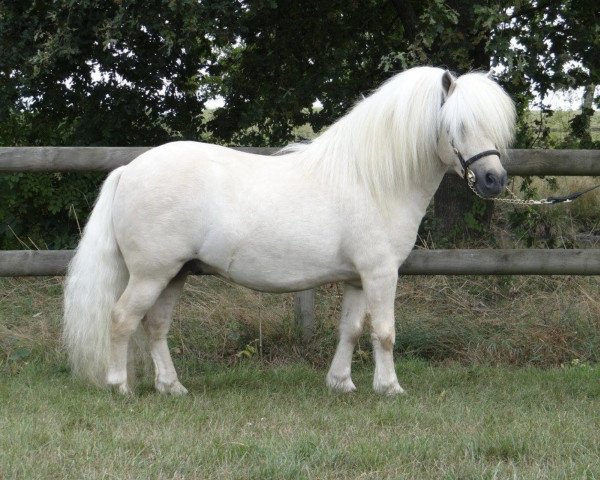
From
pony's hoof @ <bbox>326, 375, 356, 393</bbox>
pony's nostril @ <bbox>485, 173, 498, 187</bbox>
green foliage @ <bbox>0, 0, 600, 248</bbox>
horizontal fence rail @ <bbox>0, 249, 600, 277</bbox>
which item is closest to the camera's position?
pony's nostril @ <bbox>485, 173, 498, 187</bbox>

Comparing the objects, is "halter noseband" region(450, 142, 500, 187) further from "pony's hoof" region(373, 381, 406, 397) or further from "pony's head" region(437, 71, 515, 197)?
"pony's hoof" region(373, 381, 406, 397)

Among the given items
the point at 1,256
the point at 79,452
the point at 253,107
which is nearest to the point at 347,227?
the point at 79,452

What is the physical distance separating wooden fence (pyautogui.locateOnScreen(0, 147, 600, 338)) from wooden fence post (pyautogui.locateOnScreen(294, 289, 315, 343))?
745 mm

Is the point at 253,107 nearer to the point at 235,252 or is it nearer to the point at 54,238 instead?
the point at 54,238

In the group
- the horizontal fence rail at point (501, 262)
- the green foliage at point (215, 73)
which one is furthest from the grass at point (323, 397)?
the green foliage at point (215, 73)

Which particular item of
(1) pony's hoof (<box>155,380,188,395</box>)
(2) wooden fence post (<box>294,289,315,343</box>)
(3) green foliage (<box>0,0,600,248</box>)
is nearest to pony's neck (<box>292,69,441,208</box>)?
(2) wooden fence post (<box>294,289,315,343</box>)

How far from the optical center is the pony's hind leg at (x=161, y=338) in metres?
5.04

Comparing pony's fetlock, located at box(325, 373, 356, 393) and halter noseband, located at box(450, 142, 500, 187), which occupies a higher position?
halter noseband, located at box(450, 142, 500, 187)

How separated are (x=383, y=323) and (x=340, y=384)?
1.86 ft

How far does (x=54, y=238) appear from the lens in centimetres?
841

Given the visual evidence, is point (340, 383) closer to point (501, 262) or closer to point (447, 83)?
point (501, 262)

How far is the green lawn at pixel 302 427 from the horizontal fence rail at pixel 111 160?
1.37 metres

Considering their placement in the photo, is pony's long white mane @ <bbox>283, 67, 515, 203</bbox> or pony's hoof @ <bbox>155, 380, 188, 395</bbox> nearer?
pony's long white mane @ <bbox>283, 67, 515, 203</bbox>

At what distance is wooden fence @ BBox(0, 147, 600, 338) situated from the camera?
5.53 metres
